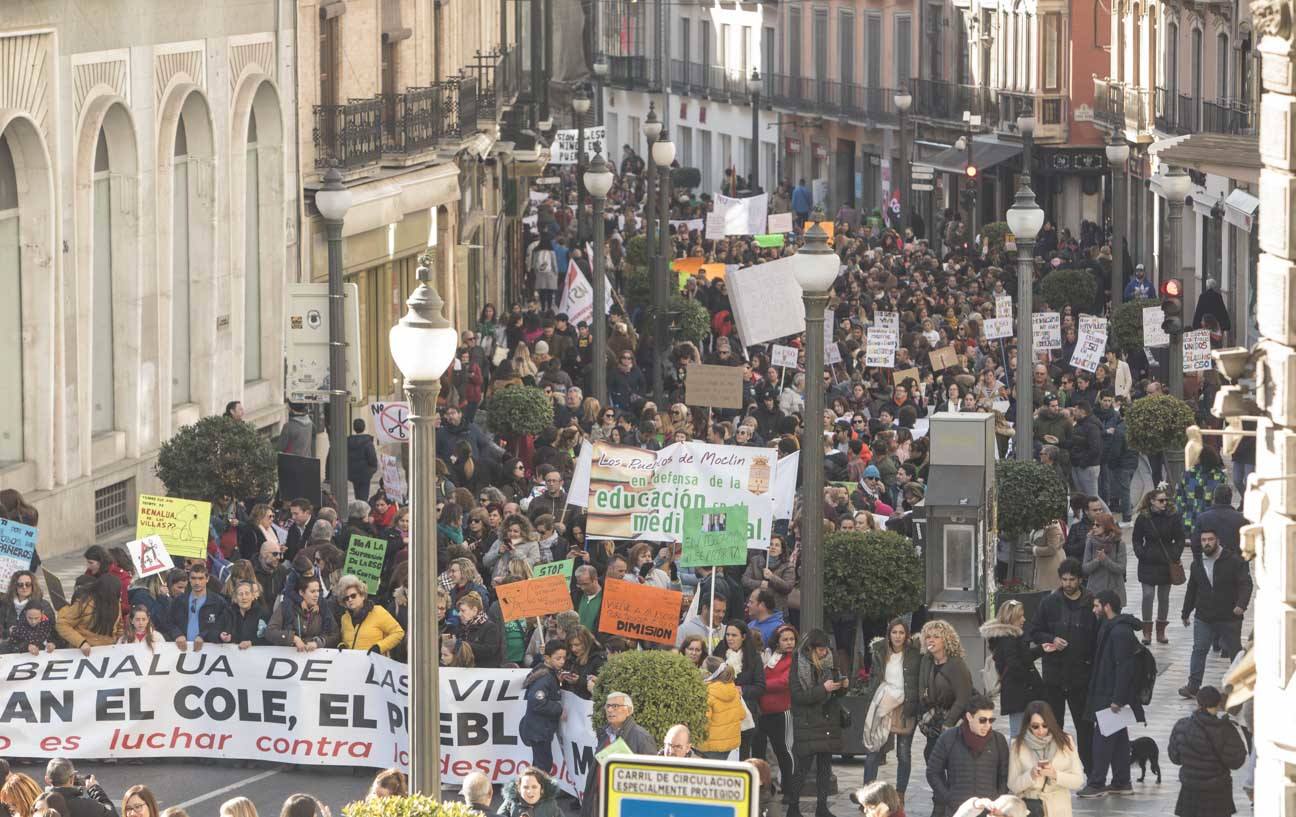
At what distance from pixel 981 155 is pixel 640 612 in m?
47.4

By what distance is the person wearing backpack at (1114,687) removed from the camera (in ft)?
55.1

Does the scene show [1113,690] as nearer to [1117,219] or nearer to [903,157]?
[1117,219]

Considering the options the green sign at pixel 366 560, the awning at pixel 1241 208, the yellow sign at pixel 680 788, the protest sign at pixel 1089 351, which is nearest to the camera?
the yellow sign at pixel 680 788

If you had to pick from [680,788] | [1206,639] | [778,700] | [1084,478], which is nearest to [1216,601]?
[1206,639]

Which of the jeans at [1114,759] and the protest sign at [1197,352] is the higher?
the protest sign at [1197,352]

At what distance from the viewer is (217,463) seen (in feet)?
74.2

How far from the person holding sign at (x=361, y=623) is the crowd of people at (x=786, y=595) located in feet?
0.06

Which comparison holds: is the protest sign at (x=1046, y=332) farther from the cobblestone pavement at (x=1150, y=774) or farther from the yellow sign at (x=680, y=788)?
the yellow sign at (x=680, y=788)

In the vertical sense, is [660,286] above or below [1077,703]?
above

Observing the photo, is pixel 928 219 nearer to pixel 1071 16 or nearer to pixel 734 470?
pixel 1071 16

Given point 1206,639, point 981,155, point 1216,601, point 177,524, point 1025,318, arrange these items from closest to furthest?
point 177,524, point 1216,601, point 1206,639, point 1025,318, point 981,155

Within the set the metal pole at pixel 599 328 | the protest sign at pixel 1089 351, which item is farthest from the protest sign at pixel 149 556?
the protest sign at pixel 1089 351

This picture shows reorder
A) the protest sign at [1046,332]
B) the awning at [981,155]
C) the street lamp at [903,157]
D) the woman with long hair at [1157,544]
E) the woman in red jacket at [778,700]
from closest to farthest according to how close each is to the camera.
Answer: the woman in red jacket at [778,700] → the woman with long hair at [1157,544] → the protest sign at [1046,332] → the street lamp at [903,157] → the awning at [981,155]

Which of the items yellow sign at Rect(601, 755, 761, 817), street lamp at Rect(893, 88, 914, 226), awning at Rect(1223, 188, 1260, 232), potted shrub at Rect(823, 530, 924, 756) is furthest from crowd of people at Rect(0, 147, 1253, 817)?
street lamp at Rect(893, 88, 914, 226)
